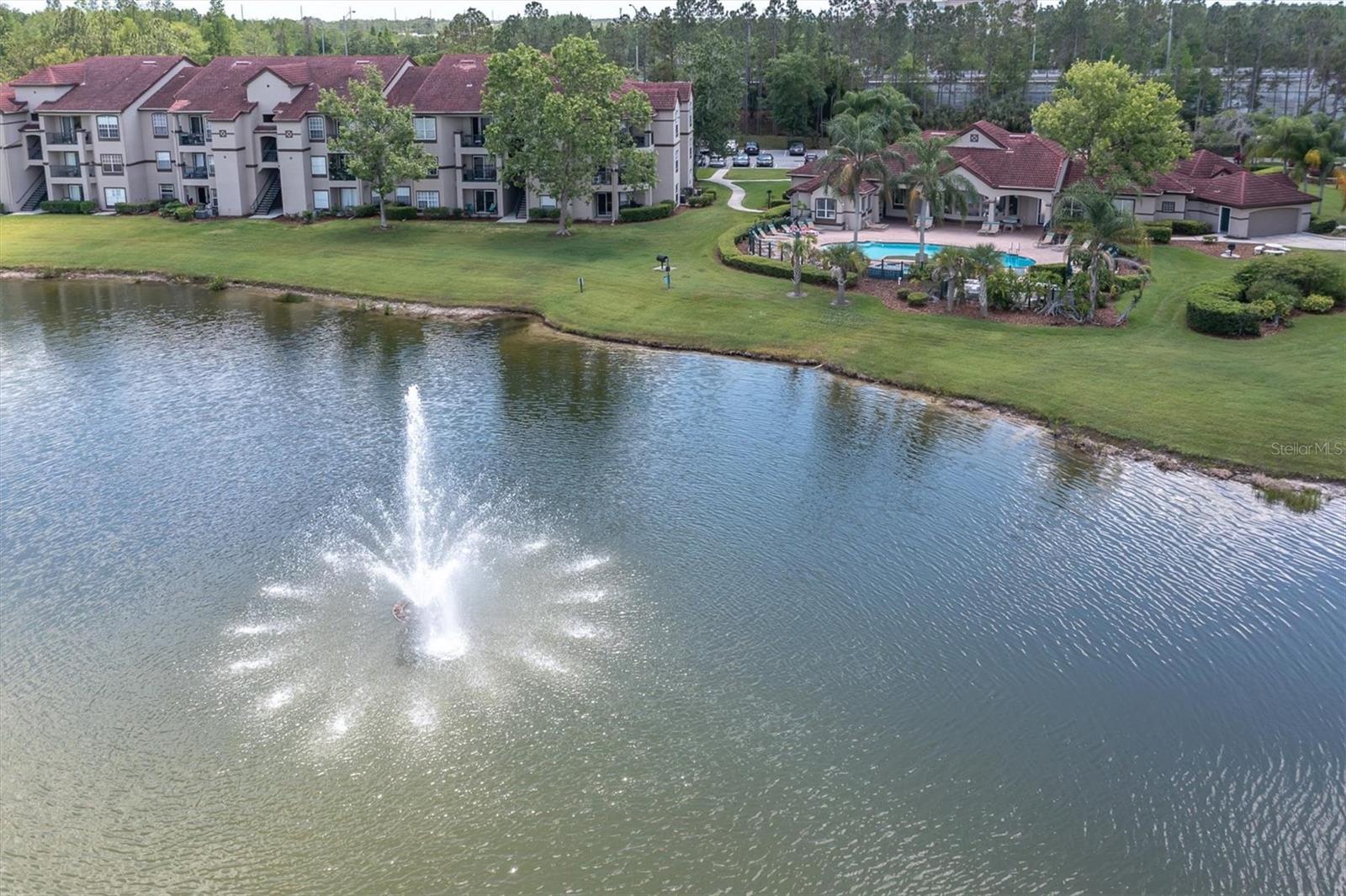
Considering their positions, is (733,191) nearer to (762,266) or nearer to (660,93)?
(660,93)

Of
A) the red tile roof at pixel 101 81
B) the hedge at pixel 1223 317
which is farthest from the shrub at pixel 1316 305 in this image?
the red tile roof at pixel 101 81

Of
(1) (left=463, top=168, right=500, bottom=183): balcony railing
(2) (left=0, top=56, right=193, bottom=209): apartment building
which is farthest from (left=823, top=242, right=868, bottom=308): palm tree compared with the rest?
(2) (left=0, top=56, right=193, bottom=209): apartment building

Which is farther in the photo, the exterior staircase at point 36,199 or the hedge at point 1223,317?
the exterior staircase at point 36,199

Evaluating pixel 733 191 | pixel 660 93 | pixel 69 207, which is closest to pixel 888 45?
pixel 733 191

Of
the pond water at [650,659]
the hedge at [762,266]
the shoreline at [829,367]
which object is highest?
the hedge at [762,266]

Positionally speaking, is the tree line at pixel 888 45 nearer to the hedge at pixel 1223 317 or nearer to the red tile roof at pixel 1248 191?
the red tile roof at pixel 1248 191

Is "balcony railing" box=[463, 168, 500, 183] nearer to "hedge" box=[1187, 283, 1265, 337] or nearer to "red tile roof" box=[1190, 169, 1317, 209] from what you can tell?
"red tile roof" box=[1190, 169, 1317, 209]

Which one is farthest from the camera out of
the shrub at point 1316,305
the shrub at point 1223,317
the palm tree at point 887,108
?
the palm tree at point 887,108
